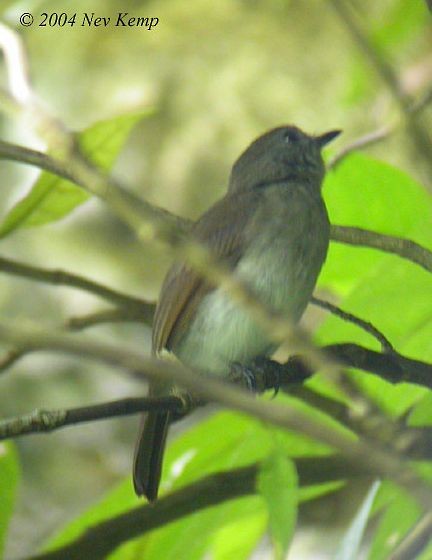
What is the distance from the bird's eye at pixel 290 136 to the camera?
339 cm

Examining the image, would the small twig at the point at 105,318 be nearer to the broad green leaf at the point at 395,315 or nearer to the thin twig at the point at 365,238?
the thin twig at the point at 365,238

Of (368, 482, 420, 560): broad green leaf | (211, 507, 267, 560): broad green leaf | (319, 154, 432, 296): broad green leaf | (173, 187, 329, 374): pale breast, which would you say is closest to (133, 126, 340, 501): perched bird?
(173, 187, 329, 374): pale breast

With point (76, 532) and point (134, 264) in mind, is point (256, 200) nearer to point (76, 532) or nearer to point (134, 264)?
point (76, 532)

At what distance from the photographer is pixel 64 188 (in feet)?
7.41

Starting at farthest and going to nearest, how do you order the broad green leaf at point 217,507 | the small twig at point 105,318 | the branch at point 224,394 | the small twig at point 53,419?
the small twig at point 105,318
the broad green leaf at point 217,507
the small twig at point 53,419
the branch at point 224,394

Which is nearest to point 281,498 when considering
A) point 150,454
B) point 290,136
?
point 150,454

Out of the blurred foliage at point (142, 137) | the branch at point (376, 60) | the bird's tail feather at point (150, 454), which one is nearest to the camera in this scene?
the branch at point (376, 60)

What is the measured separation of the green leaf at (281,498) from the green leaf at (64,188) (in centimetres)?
72

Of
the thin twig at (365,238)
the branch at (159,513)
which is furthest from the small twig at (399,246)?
the branch at (159,513)

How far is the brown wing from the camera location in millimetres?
2701

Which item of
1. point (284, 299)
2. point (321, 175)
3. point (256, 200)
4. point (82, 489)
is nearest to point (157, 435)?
point (284, 299)

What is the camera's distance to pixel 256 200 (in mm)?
3035

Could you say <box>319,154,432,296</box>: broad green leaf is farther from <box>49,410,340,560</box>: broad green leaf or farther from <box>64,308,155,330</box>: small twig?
<box>64,308,155,330</box>: small twig

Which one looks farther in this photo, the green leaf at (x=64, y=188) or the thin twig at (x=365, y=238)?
the green leaf at (x=64, y=188)
